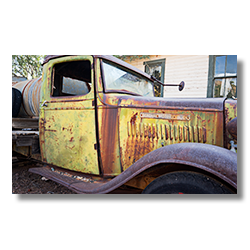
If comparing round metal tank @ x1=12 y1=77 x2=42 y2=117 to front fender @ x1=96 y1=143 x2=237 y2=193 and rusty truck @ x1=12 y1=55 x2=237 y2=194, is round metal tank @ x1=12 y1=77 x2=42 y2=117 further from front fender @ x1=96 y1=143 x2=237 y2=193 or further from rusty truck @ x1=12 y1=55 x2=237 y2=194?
front fender @ x1=96 y1=143 x2=237 y2=193

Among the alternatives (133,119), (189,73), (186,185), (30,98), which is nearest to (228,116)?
(186,185)

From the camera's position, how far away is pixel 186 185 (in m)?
1.05

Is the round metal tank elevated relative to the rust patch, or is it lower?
elevated

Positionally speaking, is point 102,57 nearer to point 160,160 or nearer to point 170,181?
point 160,160

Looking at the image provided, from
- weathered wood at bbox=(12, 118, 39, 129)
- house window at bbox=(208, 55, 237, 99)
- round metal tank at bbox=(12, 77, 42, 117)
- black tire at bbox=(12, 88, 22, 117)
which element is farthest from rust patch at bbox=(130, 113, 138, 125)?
house window at bbox=(208, 55, 237, 99)

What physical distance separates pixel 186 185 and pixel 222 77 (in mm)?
2699

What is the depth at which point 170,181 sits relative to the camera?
1.10 meters

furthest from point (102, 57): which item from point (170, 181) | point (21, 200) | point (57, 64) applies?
point (21, 200)

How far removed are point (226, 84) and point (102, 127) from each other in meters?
2.55

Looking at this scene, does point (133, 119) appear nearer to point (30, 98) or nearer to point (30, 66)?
point (30, 98)

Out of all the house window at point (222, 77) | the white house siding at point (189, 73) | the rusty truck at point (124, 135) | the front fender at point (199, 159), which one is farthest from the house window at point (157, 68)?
the front fender at point (199, 159)

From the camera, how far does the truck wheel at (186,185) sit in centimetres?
99

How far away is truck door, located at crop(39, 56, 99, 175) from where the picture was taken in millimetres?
1705
